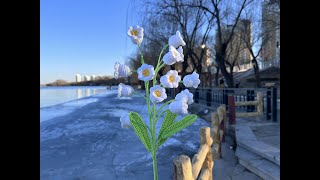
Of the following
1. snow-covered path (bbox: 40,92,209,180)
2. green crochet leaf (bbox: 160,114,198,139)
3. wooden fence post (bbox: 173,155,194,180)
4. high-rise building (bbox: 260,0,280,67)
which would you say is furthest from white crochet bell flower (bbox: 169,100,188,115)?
high-rise building (bbox: 260,0,280,67)

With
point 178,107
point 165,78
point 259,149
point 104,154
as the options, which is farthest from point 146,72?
point 104,154

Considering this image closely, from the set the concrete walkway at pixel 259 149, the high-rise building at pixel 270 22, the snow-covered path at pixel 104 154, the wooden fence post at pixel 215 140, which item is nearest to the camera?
the concrete walkway at pixel 259 149

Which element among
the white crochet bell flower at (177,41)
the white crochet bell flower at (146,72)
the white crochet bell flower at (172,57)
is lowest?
the white crochet bell flower at (146,72)

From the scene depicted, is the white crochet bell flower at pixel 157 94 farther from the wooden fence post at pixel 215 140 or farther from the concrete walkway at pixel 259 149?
the wooden fence post at pixel 215 140

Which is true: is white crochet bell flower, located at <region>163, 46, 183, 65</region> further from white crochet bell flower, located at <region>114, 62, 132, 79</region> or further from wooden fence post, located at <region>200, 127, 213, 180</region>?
wooden fence post, located at <region>200, 127, 213, 180</region>

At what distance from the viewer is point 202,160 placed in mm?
2926

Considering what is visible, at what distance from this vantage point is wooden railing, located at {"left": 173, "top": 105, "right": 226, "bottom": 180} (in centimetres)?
185

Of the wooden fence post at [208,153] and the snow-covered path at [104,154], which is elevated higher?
the wooden fence post at [208,153]

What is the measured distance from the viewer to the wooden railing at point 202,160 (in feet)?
6.06

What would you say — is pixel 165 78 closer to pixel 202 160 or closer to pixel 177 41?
pixel 177 41

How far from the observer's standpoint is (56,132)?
8609 mm

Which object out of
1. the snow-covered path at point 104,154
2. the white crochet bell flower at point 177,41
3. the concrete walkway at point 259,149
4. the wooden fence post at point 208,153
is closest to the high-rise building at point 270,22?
the concrete walkway at point 259,149
